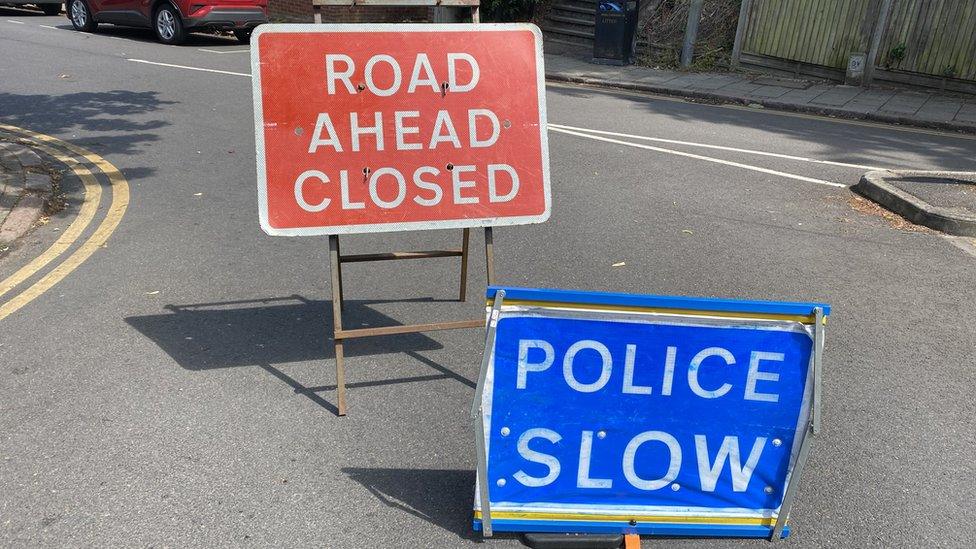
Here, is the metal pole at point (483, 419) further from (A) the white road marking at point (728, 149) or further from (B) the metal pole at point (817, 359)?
(A) the white road marking at point (728, 149)

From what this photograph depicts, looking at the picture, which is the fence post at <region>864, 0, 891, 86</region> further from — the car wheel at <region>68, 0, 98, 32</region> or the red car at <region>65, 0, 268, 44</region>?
the car wheel at <region>68, 0, 98, 32</region>

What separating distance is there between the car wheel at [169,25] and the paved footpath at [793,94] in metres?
7.45

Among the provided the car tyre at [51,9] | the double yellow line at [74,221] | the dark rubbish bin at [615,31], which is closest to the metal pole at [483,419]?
the double yellow line at [74,221]

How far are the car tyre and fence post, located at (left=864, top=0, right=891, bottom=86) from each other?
19793 mm

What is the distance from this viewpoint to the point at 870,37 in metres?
14.1

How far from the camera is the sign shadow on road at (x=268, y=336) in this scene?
14.7 feet

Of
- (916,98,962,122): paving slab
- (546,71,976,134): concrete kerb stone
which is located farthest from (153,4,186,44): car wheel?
(916,98,962,122): paving slab

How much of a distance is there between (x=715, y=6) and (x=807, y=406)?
15.7m

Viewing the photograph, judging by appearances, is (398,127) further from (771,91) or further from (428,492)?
(771,91)

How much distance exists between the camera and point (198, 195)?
7414 mm

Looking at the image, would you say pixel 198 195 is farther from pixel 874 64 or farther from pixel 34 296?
pixel 874 64

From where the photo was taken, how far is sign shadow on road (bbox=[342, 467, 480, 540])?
3314 millimetres

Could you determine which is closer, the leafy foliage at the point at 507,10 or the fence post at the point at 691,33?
the fence post at the point at 691,33

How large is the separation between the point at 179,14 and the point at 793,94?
11746mm
